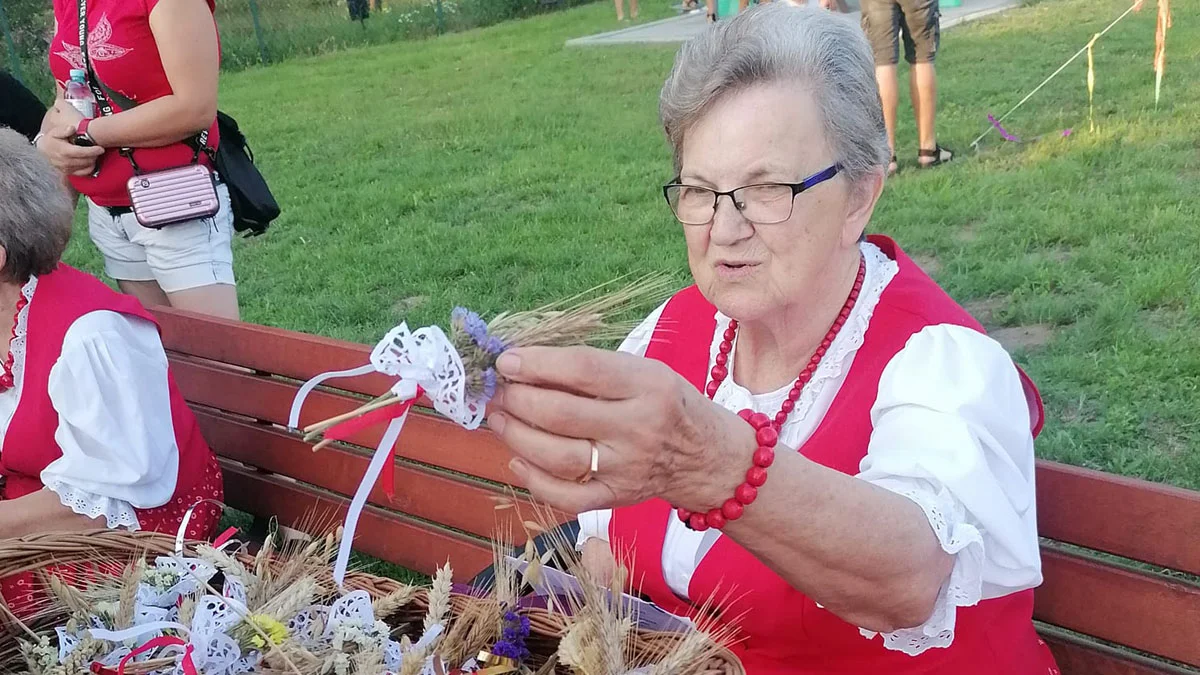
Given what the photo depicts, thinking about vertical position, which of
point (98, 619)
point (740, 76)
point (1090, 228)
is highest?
point (740, 76)

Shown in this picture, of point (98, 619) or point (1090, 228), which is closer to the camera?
point (98, 619)

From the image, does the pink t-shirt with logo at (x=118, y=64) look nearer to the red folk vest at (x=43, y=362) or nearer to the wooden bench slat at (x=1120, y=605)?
the red folk vest at (x=43, y=362)

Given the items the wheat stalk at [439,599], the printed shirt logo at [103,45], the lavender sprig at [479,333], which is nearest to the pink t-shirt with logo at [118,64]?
the printed shirt logo at [103,45]

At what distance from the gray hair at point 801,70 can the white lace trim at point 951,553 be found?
0.53 metres

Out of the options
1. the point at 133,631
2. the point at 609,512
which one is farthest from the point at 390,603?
the point at 609,512

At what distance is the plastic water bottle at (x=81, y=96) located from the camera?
297 centimetres

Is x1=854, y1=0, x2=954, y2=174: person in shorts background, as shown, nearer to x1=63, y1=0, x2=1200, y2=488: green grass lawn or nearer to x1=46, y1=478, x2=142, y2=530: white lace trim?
x1=63, y1=0, x2=1200, y2=488: green grass lawn

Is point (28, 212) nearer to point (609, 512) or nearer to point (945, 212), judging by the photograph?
point (609, 512)

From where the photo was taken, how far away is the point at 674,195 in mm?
1719

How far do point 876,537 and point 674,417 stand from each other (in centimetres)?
35

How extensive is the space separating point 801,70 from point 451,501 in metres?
1.49

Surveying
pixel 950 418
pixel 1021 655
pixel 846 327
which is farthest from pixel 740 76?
pixel 1021 655

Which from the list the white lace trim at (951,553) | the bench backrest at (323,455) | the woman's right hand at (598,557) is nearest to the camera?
the white lace trim at (951,553)

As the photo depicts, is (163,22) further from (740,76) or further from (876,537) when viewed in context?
(876,537)
